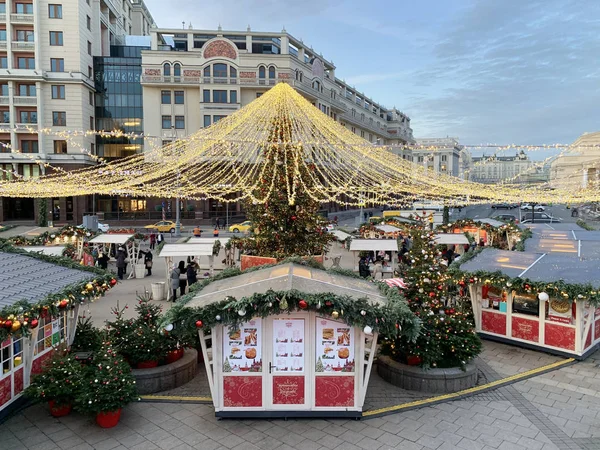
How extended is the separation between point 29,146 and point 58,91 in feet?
22.0

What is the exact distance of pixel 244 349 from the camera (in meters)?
7.86

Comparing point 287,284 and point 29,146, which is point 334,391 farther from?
point 29,146

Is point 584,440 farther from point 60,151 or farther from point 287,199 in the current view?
point 60,151

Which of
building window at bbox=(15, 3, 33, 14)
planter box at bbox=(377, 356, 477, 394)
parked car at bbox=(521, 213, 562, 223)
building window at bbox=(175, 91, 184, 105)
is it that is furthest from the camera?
building window at bbox=(175, 91, 184, 105)

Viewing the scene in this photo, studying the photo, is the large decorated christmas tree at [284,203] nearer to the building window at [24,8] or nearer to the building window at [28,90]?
the building window at [28,90]

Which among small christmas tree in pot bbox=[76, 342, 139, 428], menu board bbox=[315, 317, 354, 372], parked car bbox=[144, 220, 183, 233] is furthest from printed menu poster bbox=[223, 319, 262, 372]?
parked car bbox=[144, 220, 183, 233]

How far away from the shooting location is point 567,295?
10258 mm

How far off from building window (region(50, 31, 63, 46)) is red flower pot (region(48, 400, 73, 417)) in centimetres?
5063

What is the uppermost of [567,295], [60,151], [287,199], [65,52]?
[65,52]

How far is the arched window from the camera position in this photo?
51.5 metres

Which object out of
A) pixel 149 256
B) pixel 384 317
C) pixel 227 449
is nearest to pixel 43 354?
pixel 227 449

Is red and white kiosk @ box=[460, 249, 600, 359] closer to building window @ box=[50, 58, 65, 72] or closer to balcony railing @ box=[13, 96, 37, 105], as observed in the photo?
balcony railing @ box=[13, 96, 37, 105]

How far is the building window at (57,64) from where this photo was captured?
48188 mm

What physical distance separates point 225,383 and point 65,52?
169 ft
